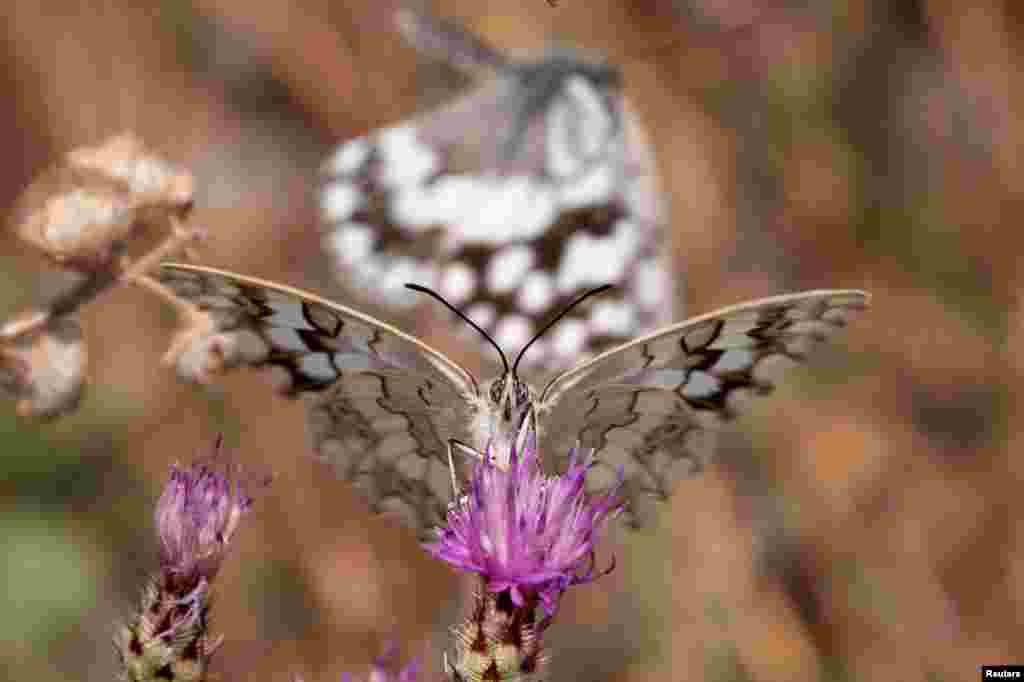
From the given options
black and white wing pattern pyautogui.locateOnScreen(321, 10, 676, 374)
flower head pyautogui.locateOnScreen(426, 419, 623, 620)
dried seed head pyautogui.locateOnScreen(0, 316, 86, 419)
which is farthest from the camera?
black and white wing pattern pyautogui.locateOnScreen(321, 10, 676, 374)

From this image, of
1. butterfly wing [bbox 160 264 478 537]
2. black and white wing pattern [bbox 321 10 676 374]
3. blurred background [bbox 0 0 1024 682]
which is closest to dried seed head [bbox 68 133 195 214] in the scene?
butterfly wing [bbox 160 264 478 537]

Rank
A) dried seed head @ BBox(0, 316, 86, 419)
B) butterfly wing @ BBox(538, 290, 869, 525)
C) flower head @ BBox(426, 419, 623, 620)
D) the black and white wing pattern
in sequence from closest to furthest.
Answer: flower head @ BBox(426, 419, 623, 620) < butterfly wing @ BBox(538, 290, 869, 525) < dried seed head @ BBox(0, 316, 86, 419) < the black and white wing pattern

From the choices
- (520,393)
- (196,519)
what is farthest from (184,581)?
(520,393)

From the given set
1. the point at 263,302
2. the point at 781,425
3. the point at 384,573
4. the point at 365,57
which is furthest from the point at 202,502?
the point at 365,57

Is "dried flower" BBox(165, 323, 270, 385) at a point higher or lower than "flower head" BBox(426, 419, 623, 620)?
higher

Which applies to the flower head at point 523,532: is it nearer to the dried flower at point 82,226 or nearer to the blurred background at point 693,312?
the dried flower at point 82,226

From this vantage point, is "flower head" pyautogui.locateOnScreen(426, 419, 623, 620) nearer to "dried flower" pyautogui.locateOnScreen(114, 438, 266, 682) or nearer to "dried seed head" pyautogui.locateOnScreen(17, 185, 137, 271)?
"dried flower" pyautogui.locateOnScreen(114, 438, 266, 682)
